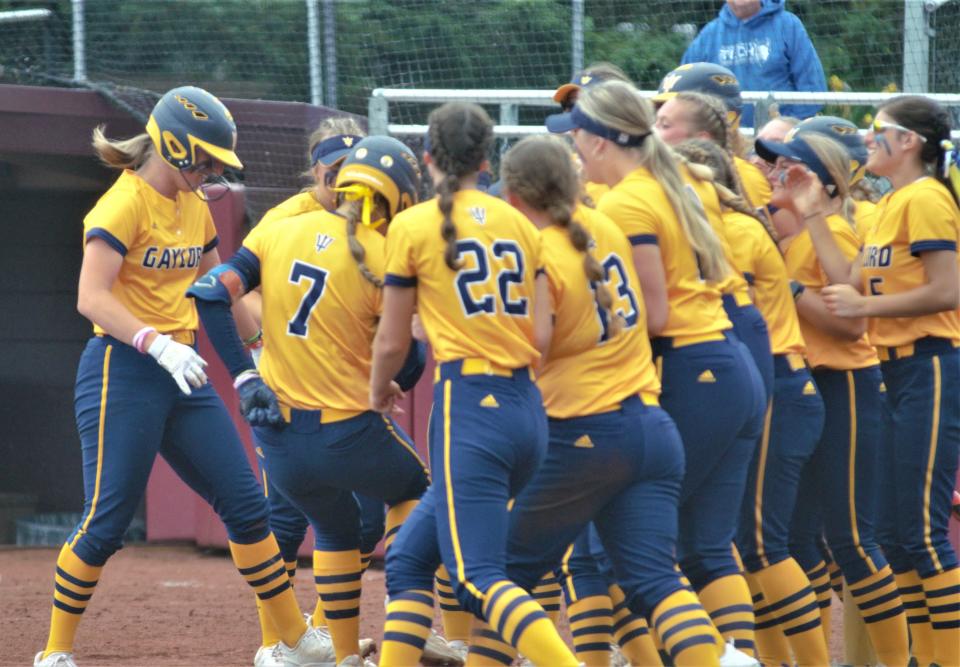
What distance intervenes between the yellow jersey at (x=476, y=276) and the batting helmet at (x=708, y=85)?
169 centimetres

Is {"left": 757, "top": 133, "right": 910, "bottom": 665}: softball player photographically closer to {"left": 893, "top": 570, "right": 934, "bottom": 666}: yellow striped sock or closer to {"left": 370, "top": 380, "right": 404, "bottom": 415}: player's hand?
{"left": 893, "top": 570, "right": 934, "bottom": 666}: yellow striped sock

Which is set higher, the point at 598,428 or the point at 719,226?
the point at 719,226

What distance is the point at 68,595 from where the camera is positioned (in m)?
5.49

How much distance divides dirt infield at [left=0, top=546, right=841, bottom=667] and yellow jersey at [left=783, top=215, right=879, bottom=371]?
176cm

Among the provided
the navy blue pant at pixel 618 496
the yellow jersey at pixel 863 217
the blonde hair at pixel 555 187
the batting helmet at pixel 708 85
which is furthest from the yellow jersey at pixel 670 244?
the yellow jersey at pixel 863 217

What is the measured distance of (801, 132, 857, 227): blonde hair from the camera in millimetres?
5273

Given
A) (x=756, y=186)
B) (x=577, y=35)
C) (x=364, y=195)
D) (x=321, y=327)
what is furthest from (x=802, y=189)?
(x=577, y=35)

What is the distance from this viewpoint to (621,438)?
4.23 metres

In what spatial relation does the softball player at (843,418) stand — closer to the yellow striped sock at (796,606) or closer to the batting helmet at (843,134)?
the batting helmet at (843,134)

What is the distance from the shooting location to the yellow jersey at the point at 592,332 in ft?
14.0

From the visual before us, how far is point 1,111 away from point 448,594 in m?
4.83

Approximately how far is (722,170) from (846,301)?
0.65 metres

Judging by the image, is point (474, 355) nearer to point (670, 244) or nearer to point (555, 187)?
point (555, 187)

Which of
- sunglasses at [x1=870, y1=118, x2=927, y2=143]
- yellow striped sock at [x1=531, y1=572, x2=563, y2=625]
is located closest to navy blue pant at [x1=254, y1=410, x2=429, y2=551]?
yellow striped sock at [x1=531, y1=572, x2=563, y2=625]
